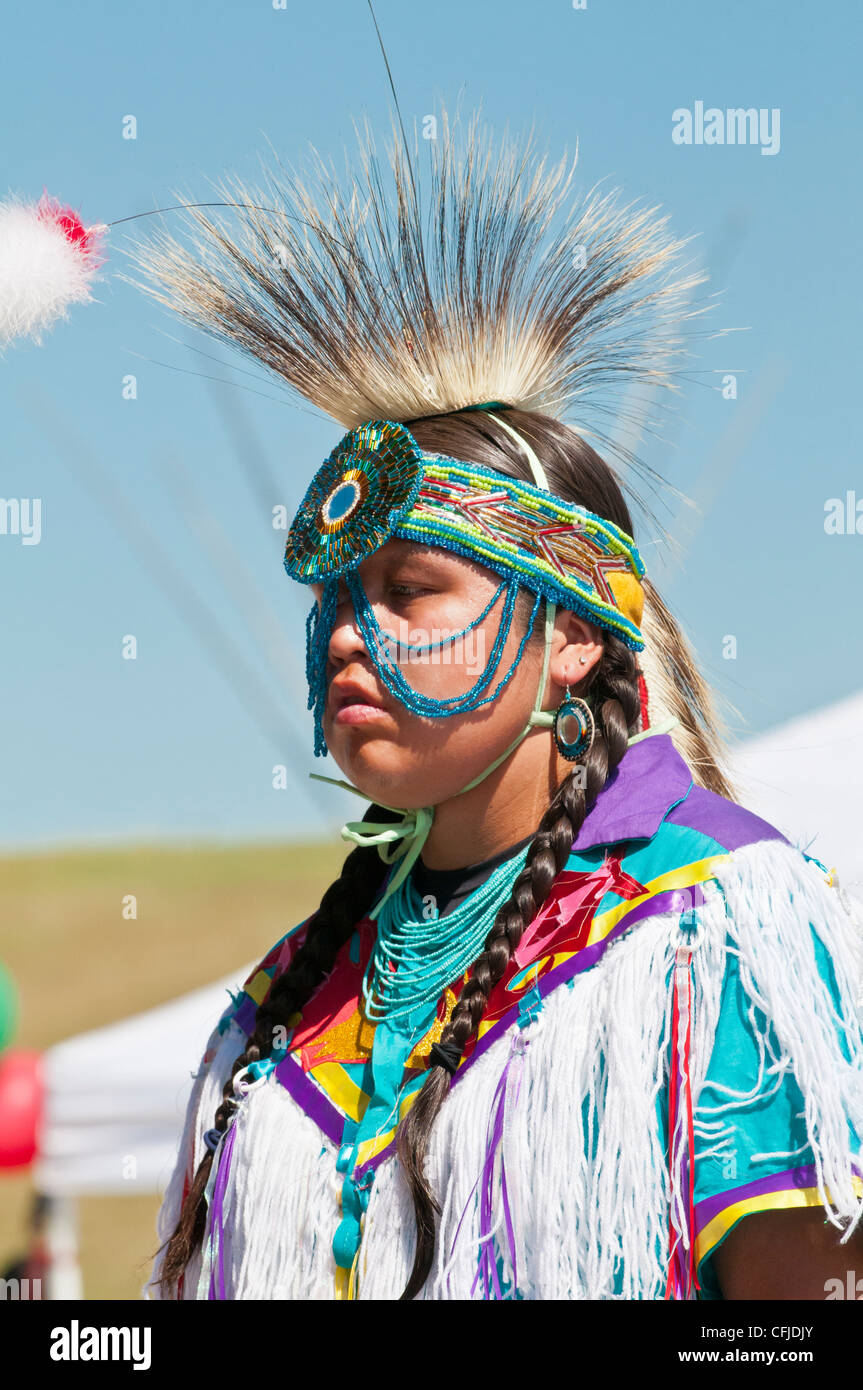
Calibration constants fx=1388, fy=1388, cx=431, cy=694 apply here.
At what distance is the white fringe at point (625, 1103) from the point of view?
1.84 meters

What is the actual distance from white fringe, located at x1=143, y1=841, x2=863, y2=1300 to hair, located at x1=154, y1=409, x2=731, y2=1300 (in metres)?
0.05

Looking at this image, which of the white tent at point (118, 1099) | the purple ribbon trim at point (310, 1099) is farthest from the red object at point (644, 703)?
the white tent at point (118, 1099)

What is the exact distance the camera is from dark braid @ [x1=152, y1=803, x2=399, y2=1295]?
2.36m

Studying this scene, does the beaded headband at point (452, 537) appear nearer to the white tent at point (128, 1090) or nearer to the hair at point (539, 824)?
the hair at point (539, 824)

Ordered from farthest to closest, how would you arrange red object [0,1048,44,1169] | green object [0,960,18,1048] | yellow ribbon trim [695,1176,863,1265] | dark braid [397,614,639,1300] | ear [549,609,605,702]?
green object [0,960,18,1048]
red object [0,1048,44,1169]
ear [549,609,605,702]
dark braid [397,614,639,1300]
yellow ribbon trim [695,1176,863,1265]

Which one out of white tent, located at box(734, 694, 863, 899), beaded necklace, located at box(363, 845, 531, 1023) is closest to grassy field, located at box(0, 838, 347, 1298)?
white tent, located at box(734, 694, 863, 899)

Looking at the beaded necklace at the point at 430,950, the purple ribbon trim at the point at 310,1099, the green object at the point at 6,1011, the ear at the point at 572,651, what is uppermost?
the ear at the point at 572,651

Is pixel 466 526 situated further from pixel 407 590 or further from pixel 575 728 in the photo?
pixel 575 728

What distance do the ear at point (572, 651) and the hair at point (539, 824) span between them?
0.03 meters

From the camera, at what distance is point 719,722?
2742 mm

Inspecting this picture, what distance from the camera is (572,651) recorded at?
7.55 feet

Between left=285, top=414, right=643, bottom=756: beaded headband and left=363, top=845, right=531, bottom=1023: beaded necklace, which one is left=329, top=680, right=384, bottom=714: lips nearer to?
left=285, top=414, right=643, bottom=756: beaded headband
